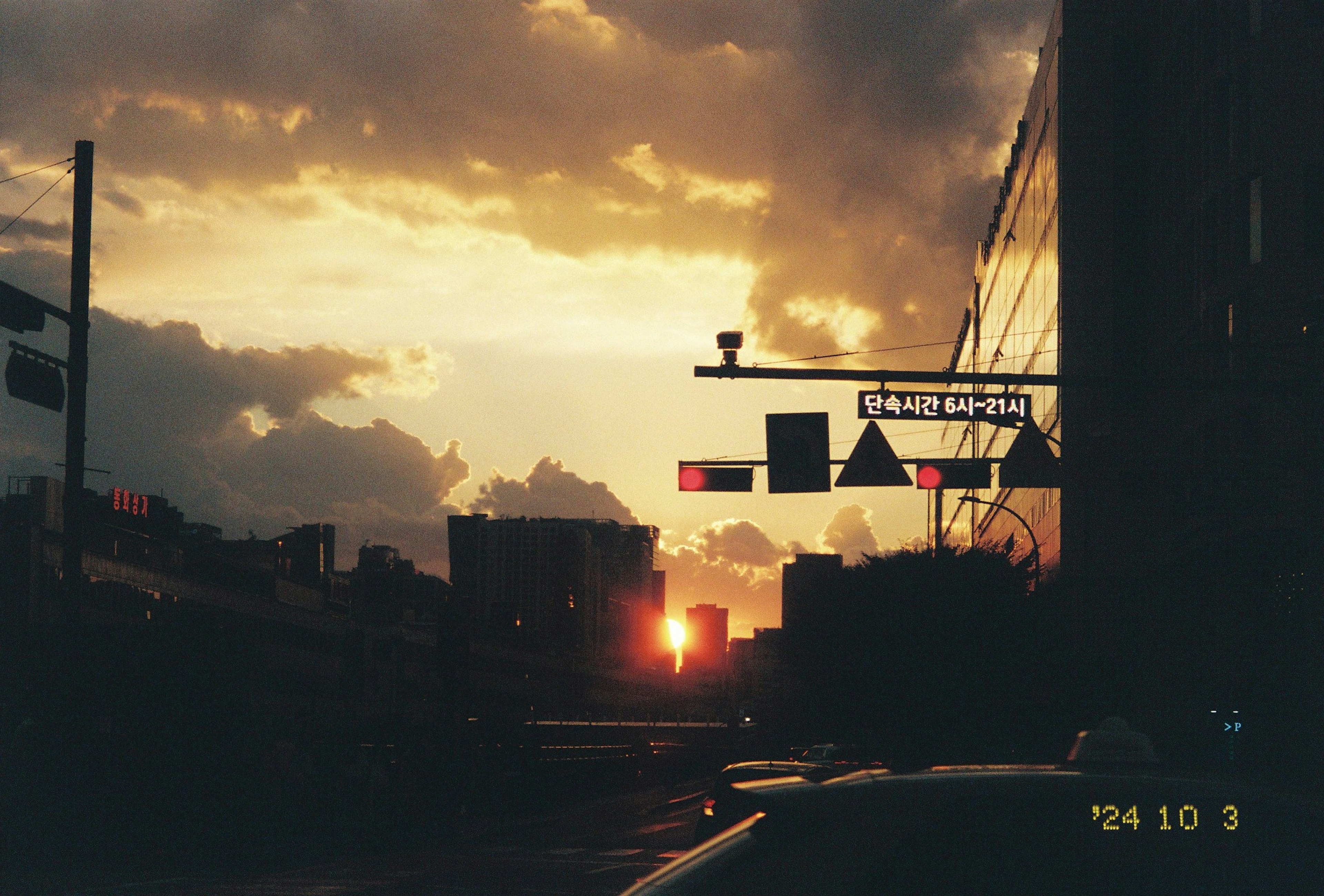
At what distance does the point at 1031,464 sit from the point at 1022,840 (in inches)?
571

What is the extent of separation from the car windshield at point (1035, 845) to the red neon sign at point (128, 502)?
99.8 meters

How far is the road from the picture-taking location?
1816 centimetres

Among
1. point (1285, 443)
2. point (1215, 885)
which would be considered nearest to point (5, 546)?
point (1285, 443)

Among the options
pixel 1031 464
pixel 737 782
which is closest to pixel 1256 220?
pixel 1031 464

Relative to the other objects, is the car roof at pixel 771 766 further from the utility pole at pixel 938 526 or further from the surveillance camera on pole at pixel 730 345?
the utility pole at pixel 938 526

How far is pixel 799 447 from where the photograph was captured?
736 inches

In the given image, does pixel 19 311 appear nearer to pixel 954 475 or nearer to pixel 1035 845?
pixel 954 475

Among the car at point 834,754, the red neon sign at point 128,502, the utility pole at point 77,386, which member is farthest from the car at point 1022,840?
the red neon sign at point 128,502

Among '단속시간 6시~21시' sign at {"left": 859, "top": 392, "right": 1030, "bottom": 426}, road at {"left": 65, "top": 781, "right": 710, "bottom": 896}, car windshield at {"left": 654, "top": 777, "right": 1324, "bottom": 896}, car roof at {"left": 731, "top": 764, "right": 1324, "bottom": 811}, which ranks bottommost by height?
road at {"left": 65, "top": 781, "right": 710, "bottom": 896}

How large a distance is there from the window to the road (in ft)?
83.5

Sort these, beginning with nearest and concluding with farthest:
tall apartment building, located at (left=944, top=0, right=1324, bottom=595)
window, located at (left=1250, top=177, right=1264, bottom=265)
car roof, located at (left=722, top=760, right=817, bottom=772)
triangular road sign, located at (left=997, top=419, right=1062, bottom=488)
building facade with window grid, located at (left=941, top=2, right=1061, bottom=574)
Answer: car roof, located at (left=722, top=760, right=817, bottom=772), triangular road sign, located at (left=997, top=419, right=1062, bottom=488), tall apartment building, located at (left=944, top=0, right=1324, bottom=595), window, located at (left=1250, top=177, right=1264, bottom=265), building facade with window grid, located at (left=941, top=2, right=1061, bottom=574)

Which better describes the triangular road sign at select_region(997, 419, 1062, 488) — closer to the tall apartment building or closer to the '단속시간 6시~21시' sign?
the '단속시간 6시~21시' sign

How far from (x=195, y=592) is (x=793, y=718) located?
2703 inches

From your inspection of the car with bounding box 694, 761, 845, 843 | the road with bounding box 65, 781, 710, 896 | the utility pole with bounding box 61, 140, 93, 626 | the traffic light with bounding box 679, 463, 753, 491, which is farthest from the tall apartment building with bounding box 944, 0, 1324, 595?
the utility pole with bounding box 61, 140, 93, 626
